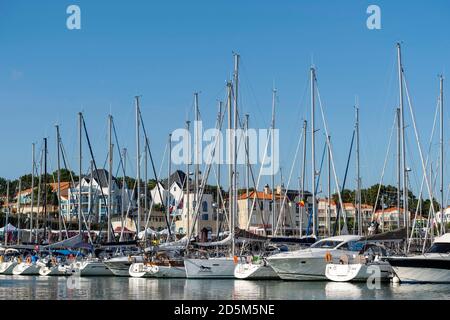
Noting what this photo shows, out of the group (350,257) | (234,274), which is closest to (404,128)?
(350,257)

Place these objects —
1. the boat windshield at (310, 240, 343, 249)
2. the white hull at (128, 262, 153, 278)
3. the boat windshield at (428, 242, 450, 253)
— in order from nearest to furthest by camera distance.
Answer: the boat windshield at (428, 242, 450, 253) < the boat windshield at (310, 240, 343, 249) < the white hull at (128, 262, 153, 278)

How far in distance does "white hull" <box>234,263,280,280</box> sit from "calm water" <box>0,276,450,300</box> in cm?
75

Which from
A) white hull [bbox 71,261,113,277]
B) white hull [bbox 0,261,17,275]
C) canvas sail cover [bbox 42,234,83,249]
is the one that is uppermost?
canvas sail cover [bbox 42,234,83,249]

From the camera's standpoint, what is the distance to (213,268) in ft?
168

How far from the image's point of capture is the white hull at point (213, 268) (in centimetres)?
5125

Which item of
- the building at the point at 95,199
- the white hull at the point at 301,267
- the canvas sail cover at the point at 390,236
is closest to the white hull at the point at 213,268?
the white hull at the point at 301,267

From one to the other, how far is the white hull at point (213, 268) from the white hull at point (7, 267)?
20.5m

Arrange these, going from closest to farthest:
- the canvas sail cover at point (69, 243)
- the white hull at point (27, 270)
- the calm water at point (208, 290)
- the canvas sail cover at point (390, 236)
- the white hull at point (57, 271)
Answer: the calm water at point (208, 290) → the canvas sail cover at point (390, 236) → the white hull at point (57, 271) → the canvas sail cover at point (69, 243) → the white hull at point (27, 270)

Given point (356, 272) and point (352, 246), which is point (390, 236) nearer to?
point (352, 246)

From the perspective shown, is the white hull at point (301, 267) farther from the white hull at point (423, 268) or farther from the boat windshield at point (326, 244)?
the white hull at point (423, 268)

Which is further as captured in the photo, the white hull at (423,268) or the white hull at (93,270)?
the white hull at (93,270)

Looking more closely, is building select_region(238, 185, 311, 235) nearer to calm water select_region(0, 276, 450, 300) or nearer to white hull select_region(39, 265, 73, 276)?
calm water select_region(0, 276, 450, 300)

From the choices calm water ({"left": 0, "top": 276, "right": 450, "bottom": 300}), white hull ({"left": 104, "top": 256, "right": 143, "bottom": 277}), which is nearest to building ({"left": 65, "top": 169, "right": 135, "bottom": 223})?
white hull ({"left": 104, "top": 256, "right": 143, "bottom": 277})

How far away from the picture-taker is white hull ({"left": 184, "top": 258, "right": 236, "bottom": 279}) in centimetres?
5125
